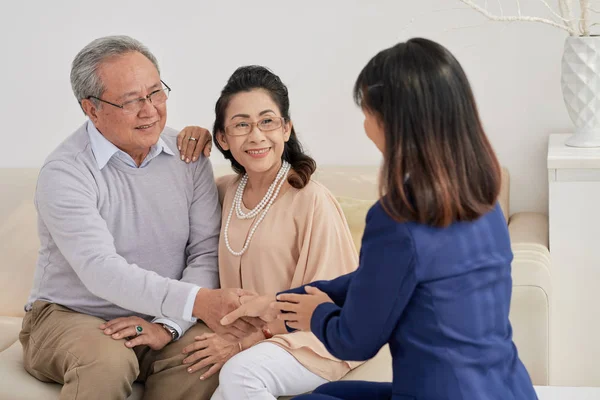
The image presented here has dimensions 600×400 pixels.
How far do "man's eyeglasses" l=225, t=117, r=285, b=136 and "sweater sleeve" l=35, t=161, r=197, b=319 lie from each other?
15.7 inches

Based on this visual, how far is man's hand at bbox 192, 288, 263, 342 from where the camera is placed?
2148mm

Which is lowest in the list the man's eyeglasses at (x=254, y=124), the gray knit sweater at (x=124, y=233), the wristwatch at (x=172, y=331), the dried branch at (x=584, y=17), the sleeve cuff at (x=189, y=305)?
the wristwatch at (x=172, y=331)

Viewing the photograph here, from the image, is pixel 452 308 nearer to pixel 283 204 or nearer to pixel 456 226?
pixel 456 226

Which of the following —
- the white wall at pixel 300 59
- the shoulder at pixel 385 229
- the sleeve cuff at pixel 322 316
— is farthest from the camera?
the white wall at pixel 300 59

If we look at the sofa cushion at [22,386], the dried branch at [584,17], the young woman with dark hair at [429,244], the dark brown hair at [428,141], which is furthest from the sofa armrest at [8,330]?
the dried branch at [584,17]

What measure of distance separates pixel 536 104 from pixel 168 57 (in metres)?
1.36

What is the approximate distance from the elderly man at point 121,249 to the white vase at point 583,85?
3.76 ft

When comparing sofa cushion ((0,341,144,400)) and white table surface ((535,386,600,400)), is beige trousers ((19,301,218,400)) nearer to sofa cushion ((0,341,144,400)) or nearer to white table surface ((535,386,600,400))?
sofa cushion ((0,341,144,400))

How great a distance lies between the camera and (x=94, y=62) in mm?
2287

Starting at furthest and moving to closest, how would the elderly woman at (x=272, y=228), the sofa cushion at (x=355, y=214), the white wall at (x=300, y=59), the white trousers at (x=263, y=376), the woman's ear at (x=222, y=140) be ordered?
the white wall at (x=300, y=59), the sofa cushion at (x=355, y=214), the woman's ear at (x=222, y=140), the elderly woman at (x=272, y=228), the white trousers at (x=263, y=376)

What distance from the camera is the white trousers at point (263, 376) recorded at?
6.57 ft

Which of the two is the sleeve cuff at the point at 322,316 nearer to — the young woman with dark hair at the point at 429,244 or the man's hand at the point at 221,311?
the young woman with dark hair at the point at 429,244

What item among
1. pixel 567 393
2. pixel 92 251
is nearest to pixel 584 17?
pixel 567 393

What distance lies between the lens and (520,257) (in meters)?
2.40
